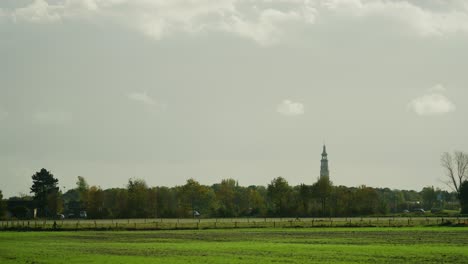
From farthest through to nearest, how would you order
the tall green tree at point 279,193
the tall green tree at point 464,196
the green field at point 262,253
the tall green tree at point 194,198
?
the tall green tree at point 194,198, the tall green tree at point 279,193, the tall green tree at point 464,196, the green field at point 262,253

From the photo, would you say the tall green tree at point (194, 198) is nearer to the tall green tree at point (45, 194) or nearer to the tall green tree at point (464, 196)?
the tall green tree at point (45, 194)

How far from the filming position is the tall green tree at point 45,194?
15762cm

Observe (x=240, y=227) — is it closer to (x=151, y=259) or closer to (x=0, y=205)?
(x=151, y=259)

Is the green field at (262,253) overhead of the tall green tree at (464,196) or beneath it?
beneath

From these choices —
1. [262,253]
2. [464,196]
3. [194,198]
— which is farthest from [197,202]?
[262,253]

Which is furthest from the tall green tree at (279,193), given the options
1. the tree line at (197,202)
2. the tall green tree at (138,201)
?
the tall green tree at (138,201)

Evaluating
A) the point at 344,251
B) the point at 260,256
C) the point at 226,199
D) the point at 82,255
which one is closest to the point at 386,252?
the point at 344,251

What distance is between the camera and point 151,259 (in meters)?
42.7

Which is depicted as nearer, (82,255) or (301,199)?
(82,255)

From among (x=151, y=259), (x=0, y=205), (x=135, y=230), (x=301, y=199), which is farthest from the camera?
(x=301, y=199)

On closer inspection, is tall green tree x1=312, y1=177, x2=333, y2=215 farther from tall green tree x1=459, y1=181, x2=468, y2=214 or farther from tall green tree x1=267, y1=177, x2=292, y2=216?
tall green tree x1=459, y1=181, x2=468, y2=214

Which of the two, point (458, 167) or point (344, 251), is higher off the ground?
point (458, 167)

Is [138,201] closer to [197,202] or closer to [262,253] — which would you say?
[197,202]

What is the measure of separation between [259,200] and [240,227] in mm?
79522
